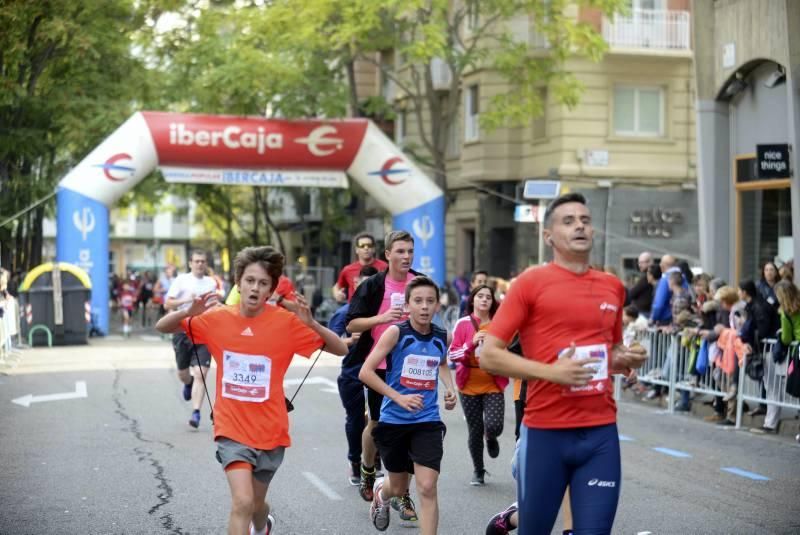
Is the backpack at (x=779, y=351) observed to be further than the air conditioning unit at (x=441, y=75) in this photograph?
No

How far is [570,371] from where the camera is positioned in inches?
215

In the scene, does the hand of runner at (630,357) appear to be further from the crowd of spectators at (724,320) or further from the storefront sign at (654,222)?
the storefront sign at (654,222)

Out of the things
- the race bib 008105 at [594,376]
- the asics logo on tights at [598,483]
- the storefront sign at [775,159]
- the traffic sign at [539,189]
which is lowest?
the asics logo on tights at [598,483]

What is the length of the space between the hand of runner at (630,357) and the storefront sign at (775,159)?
15.1 metres

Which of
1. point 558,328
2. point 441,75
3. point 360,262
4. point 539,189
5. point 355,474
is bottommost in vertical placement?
point 355,474

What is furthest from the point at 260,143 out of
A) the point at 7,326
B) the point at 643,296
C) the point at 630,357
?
the point at 630,357

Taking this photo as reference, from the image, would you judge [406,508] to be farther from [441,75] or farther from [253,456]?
[441,75]

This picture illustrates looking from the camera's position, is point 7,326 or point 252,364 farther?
point 7,326

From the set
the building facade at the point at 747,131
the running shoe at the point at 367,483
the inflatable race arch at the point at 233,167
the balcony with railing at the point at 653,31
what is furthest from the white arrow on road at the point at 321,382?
the balcony with railing at the point at 653,31

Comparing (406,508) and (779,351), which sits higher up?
(779,351)

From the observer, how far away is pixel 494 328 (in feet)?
18.9

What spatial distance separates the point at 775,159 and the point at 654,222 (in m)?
14.0

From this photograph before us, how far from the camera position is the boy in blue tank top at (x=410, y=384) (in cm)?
788

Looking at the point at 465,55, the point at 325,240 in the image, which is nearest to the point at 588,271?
the point at 465,55
